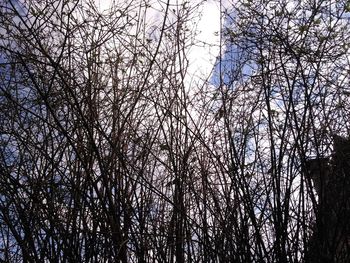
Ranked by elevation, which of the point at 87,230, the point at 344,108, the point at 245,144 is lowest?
the point at 87,230

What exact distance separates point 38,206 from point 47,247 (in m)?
0.23

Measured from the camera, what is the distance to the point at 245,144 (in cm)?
253

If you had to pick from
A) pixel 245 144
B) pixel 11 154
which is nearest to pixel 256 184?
pixel 245 144

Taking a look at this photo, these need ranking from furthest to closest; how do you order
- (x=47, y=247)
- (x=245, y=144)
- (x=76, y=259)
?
(x=245, y=144) → (x=47, y=247) → (x=76, y=259)

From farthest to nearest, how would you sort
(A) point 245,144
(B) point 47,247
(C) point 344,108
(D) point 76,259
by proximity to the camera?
(C) point 344,108 → (A) point 245,144 → (B) point 47,247 → (D) point 76,259

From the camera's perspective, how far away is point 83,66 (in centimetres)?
265

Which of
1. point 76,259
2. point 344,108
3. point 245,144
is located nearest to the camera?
point 76,259

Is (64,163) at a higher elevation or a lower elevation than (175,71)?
lower

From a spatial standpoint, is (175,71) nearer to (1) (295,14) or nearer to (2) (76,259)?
(1) (295,14)

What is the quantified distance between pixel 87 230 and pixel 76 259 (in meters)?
0.14

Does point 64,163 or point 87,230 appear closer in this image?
point 87,230

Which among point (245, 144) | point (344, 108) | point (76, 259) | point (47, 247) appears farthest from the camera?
point (344, 108)

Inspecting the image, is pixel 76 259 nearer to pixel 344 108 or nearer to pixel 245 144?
pixel 245 144

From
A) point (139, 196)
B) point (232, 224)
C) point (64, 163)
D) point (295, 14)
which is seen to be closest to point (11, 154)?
point (64, 163)
